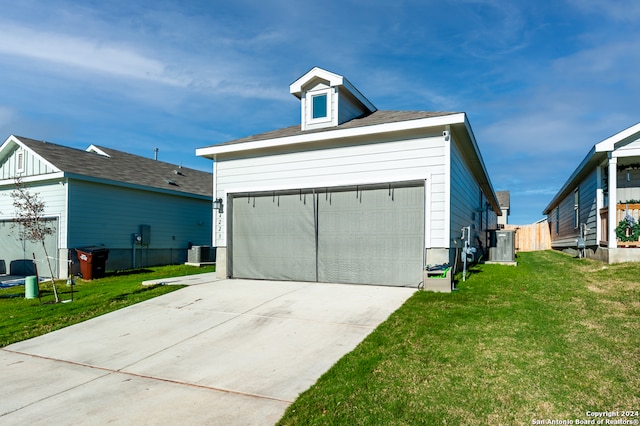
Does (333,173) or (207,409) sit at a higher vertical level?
(333,173)

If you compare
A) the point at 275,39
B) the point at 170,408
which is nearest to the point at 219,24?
the point at 275,39

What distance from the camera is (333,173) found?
33.7ft

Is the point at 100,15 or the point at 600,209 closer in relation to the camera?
the point at 100,15

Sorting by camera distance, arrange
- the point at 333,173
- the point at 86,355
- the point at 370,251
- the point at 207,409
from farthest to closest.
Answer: the point at 333,173, the point at 370,251, the point at 86,355, the point at 207,409

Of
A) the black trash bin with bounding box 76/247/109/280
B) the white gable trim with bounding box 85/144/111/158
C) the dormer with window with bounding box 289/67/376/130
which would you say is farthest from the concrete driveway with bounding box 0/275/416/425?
the white gable trim with bounding box 85/144/111/158

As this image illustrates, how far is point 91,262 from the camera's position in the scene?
1390cm

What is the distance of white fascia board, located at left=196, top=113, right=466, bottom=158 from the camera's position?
8.91 m

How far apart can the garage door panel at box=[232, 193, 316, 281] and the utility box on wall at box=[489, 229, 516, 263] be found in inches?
308

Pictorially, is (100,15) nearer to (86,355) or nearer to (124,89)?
(124,89)

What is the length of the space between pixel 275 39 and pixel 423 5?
4.38m

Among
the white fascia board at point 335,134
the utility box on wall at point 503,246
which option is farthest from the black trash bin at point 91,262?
the utility box on wall at point 503,246

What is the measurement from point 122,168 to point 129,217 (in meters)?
2.76

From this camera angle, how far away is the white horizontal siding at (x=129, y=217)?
1521 cm

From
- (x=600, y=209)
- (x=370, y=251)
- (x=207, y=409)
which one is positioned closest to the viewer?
(x=207, y=409)
